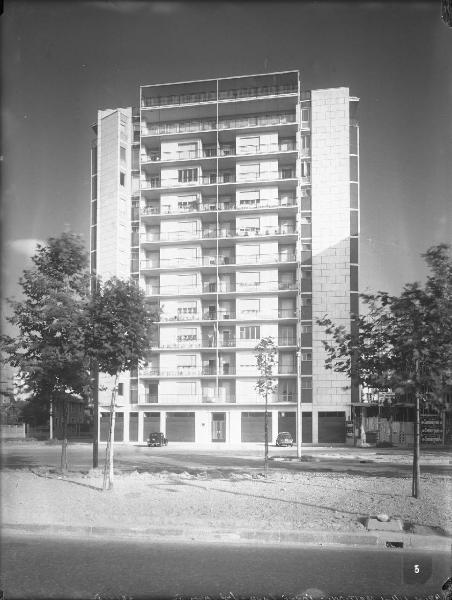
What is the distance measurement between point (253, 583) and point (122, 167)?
4.27 m

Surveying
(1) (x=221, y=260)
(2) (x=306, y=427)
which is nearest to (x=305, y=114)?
(1) (x=221, y=260)

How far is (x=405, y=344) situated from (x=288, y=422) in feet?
4.97

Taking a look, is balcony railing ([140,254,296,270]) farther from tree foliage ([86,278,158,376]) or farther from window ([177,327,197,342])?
window ([177,327,197,342])

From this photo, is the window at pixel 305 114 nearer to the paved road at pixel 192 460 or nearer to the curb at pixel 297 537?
the paved road at pixel 192 460

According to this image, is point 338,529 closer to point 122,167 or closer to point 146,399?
point 146,399

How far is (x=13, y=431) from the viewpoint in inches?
281

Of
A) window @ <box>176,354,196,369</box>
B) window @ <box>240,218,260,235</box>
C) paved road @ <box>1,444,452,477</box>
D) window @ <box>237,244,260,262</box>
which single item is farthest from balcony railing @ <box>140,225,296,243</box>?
paved road @ <box>1,444,452,477</box>

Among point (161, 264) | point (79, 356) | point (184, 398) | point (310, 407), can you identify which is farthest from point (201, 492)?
point (161, 264)

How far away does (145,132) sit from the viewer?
260 inches

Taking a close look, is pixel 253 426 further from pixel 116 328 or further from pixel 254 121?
→ pixel 254 121

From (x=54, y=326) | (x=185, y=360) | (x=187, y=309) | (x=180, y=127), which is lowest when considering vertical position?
(x=185, y=360)

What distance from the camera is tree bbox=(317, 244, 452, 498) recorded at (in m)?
6.45

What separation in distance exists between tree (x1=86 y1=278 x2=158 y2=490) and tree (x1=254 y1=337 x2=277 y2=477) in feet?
3.84

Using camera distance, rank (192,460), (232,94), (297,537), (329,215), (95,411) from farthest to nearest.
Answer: (192,460)
(95,411)
(329,215)
(232,94)
(297,537)
